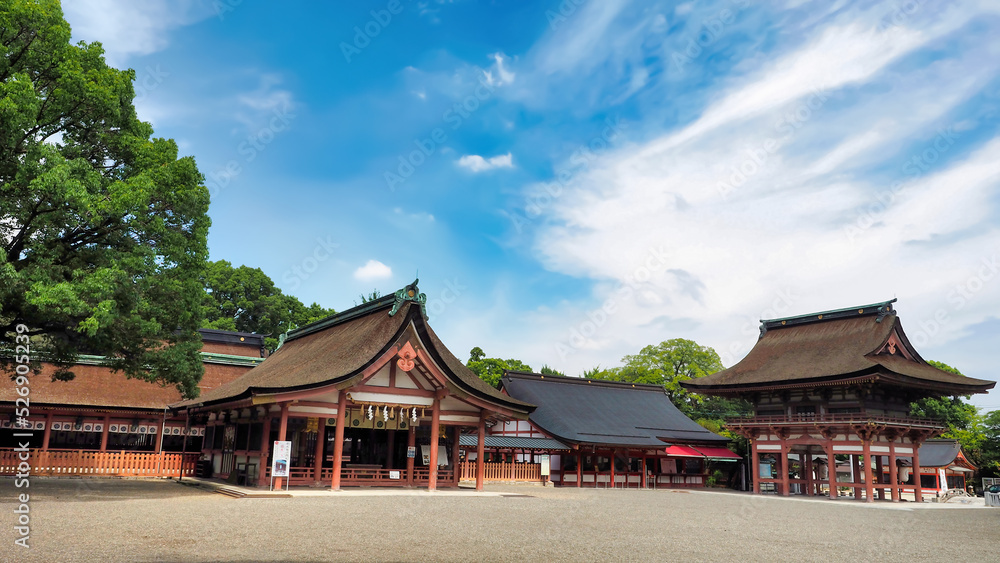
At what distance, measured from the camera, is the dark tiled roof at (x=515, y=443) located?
31.5 meters

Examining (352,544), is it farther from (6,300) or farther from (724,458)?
(724,458)

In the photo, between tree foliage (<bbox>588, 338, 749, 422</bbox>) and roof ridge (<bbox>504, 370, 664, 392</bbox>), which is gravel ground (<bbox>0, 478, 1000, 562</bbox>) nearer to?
roof ridge (<bbox>504, 370, 664, 392</bbox>)

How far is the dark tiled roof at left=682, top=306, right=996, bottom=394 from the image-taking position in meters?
29.3

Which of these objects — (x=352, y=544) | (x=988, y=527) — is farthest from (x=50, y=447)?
(x=988, y=527)

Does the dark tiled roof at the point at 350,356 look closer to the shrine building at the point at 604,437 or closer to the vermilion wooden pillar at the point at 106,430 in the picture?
the vermilion wooden pillar at the point at 106,430

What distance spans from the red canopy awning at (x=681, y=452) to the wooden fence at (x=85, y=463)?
76.7 ft

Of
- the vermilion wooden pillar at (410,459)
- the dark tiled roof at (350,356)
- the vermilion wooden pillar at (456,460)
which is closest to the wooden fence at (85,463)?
the dark tiled roof at (350,356)

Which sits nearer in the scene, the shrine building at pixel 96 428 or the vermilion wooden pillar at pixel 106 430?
the shrine building at pixel 96 428

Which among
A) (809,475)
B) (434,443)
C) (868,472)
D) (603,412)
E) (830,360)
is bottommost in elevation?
(809,475)

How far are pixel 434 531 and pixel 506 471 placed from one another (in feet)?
62.5

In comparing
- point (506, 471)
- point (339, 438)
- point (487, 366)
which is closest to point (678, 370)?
A: point (487, 366)

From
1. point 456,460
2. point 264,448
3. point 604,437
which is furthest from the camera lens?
point 604,437

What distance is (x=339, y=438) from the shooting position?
2072 cm

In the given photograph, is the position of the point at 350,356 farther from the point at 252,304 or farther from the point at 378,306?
the point at 252,304
